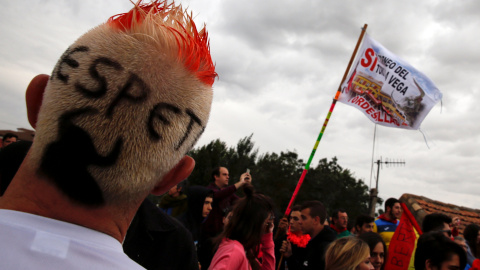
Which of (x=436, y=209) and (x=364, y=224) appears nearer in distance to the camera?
(x=364, y=224)

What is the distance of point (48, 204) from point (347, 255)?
9.29 ft

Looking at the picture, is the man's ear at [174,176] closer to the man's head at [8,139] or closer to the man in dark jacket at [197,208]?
the man in dark jacket at [197,208]

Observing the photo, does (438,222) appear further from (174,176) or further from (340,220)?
(174,176)

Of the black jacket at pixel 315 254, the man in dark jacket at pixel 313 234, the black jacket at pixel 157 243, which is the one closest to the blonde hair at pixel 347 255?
the black jacket at pixel 315 254

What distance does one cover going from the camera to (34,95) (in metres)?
0.94

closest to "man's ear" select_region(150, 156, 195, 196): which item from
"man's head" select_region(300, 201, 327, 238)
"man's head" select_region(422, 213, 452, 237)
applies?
"man's head" select_region(300, 201, 327, 238)

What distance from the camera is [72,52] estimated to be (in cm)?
92

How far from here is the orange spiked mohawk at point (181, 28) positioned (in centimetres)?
96

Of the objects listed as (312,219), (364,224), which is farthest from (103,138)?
(364,224)

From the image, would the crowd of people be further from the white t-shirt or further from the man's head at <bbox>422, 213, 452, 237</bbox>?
the man's head at <bbox>422, 213, 452, 237</bbox>

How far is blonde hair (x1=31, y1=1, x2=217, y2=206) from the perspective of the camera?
2.71 ft

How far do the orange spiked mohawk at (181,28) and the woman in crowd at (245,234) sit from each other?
6.83ft

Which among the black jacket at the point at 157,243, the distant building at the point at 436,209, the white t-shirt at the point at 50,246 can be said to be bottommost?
the black jacket at the point at 157,243

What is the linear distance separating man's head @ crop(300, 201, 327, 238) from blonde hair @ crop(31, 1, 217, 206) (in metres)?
3.88
